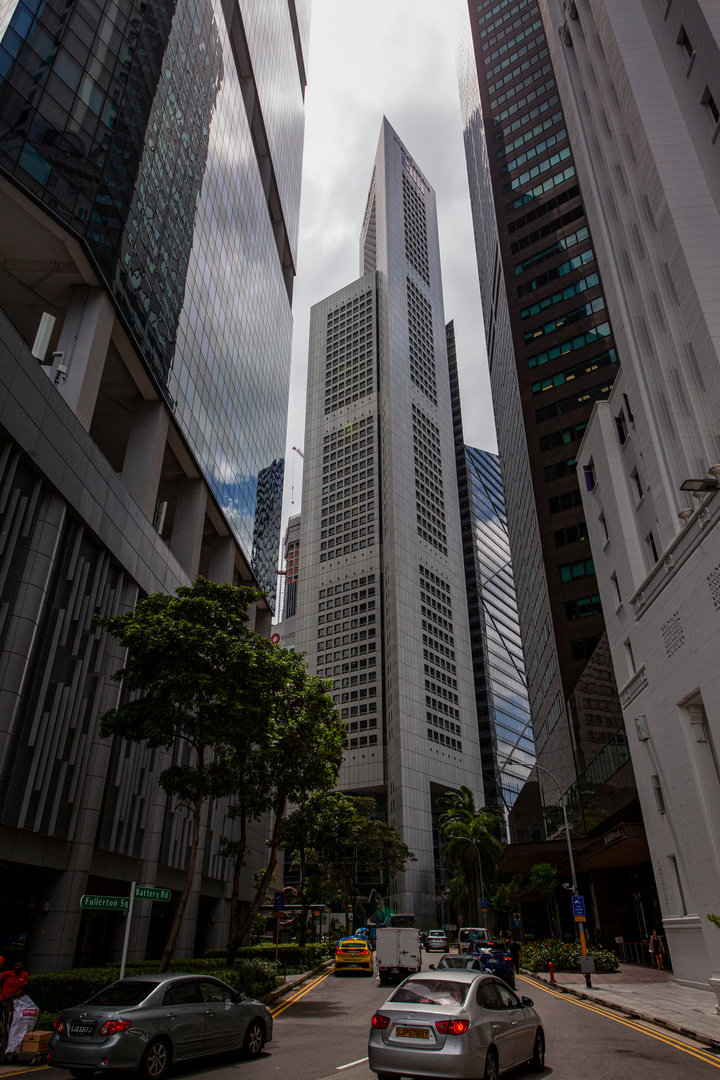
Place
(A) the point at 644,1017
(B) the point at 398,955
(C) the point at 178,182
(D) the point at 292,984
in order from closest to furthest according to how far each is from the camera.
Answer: (A) the point at 644,1017 → (D) the point at 292,984 → (B) the point at 398,955 → (C) the point at 178,182

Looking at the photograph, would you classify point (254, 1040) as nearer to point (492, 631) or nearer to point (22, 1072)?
point (22, 1072)

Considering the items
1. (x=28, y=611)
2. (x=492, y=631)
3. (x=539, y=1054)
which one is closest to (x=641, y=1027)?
(x=539, y=1054)

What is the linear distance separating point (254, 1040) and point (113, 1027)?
12.9 ft

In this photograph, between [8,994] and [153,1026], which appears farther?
[8,994]

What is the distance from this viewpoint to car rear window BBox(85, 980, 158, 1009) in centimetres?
1067

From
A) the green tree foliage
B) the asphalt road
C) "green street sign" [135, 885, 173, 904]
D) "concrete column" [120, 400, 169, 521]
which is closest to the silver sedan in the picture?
the asphalt road

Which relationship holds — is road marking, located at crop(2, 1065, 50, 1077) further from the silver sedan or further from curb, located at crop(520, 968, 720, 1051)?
curb, located at crop(520, 968, 720, 1051)

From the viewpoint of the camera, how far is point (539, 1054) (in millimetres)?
11344

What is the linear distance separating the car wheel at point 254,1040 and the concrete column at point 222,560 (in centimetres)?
3520

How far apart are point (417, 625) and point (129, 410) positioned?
271 ft

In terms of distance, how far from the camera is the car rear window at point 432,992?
993 centimetres

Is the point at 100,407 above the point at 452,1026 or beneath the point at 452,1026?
above

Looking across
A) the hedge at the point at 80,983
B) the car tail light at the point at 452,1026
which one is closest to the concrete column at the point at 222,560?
the hedge at the point at 80,983

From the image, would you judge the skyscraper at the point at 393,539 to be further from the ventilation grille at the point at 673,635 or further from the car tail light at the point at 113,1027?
the car tail light at the point at 113,1027
